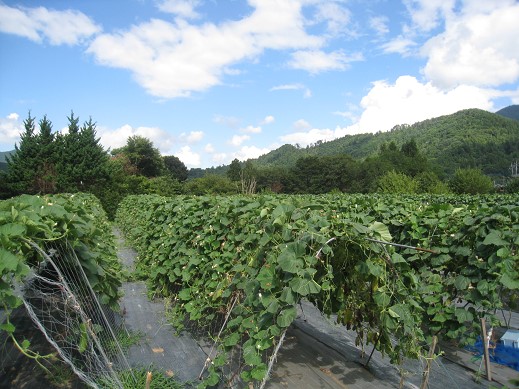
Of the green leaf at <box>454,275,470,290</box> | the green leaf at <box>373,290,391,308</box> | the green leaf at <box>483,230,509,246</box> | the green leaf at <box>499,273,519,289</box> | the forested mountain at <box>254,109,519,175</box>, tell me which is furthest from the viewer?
the forested mountain at <box>254,109,519,175</box>

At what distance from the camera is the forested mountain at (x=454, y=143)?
79.2 m

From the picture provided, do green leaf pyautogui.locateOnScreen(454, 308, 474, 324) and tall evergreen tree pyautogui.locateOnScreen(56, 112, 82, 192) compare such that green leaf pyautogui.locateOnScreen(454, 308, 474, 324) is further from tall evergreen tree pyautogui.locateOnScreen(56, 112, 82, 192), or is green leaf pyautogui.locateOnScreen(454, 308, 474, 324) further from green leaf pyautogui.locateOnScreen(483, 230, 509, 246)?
tall evergreen tree pyautogui.locateOnScreen(56, 112, 82, 192)

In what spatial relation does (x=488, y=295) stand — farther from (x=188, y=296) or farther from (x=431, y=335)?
(x=188, y=296)

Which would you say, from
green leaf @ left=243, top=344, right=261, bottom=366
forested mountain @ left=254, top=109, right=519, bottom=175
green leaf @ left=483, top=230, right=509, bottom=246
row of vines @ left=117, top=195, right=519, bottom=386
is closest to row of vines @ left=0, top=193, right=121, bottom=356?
row of vines @ left=117, top=195, right=519, bottom=386

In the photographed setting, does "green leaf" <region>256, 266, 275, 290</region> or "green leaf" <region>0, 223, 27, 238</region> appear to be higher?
"green leaf" <region>0, 223, 27, 238</region>

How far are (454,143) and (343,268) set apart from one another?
3724 inches

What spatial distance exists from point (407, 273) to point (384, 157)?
71405mm

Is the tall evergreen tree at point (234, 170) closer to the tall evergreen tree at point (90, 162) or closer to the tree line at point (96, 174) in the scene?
the tree line at point (96, 174)

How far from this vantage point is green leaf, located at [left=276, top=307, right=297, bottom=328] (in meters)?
2.29

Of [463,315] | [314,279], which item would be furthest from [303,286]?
[463,315]

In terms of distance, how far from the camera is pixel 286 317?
2305 mm

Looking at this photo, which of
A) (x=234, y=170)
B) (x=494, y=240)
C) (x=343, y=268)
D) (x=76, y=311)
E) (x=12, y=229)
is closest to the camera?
(x=12, y=229)

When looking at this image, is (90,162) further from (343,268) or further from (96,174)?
(343,268)

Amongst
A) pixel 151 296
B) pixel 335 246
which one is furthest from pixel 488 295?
pixel 151 296
